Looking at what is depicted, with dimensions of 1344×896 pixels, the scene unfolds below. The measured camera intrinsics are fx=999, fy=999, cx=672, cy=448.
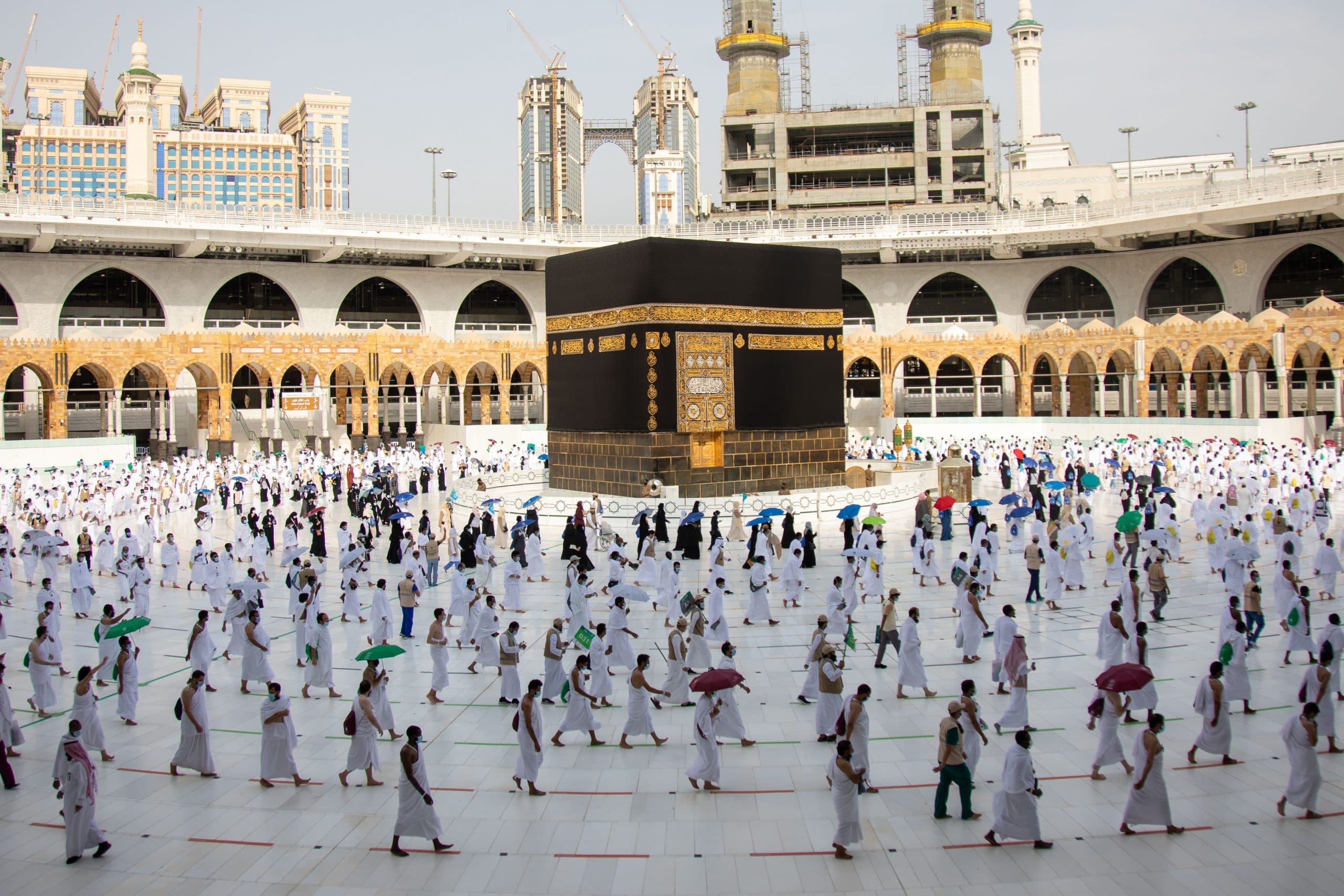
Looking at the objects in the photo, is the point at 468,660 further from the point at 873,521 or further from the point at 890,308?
the point at 890,308

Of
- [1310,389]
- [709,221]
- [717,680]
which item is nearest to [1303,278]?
[1310,389]

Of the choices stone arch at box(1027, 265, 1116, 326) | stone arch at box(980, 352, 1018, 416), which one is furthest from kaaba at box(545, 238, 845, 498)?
stone arch at box(1027, 265, 1116, 326)

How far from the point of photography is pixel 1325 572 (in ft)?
35.3

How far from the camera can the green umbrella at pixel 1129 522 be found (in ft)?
39.6

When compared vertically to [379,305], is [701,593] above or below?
below

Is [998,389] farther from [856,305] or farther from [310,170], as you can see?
[310,170]

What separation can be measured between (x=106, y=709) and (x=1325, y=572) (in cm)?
1205

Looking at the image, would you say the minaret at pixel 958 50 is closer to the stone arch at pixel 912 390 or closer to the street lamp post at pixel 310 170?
the stone arch at pixel 912 390

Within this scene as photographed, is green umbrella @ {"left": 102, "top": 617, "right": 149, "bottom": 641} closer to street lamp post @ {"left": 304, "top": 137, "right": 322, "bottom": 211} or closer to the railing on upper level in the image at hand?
the railing on upper level

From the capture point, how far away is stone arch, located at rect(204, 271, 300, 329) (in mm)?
41781

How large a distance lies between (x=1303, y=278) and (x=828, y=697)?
40.5 m

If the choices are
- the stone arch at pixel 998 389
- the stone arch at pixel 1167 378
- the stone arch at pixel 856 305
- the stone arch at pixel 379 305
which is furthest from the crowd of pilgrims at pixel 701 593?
the stone arch at pixel 856 305

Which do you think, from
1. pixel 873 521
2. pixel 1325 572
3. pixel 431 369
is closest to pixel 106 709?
pixel 873 521

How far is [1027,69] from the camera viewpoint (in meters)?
56.9
